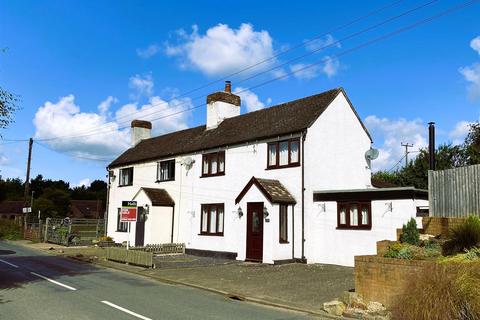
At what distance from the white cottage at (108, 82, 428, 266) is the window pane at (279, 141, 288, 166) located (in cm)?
5

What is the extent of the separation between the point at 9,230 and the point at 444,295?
4451 centimetres

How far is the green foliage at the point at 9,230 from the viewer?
43188 mm

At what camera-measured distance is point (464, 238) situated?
438 inches

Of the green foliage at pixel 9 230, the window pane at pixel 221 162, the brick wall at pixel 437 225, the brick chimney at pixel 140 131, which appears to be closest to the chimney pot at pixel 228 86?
the window pane at pixel 221 162

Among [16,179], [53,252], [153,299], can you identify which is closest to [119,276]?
[153,299]

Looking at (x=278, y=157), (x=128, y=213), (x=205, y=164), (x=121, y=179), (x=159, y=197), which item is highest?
→ (x=205, y=164)

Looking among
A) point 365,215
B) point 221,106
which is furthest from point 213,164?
point 365,215

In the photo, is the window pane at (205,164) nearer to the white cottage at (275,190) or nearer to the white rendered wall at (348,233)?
the white cottage at (275,190)

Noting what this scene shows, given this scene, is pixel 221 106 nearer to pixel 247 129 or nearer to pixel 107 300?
pixel 247 129

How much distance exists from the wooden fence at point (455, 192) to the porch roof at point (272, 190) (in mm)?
7335

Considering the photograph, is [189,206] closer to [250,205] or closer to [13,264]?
[250,205]

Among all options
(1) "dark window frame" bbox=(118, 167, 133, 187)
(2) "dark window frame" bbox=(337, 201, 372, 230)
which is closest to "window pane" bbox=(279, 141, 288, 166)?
(2) "dark window frame" bbox=(337, 201, 372, 230)

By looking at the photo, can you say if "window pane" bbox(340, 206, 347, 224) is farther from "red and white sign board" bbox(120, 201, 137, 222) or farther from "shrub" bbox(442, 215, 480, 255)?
"red and white sign board" bbox(120, 201, 137, 222)

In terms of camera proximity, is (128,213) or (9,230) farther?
(9,230)
